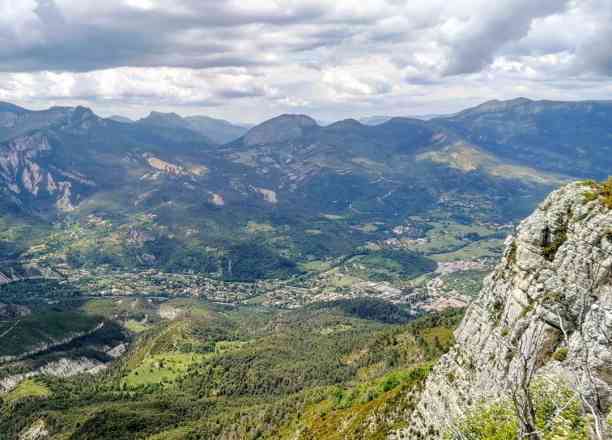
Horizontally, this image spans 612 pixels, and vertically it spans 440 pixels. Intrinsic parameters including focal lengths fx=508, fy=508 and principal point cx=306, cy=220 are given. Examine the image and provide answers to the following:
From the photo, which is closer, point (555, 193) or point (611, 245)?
point (611, 245)

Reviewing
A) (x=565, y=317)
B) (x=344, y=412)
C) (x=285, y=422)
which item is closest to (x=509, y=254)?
(x=565, y=317)

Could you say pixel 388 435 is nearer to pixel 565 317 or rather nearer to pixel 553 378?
pixel 565 317

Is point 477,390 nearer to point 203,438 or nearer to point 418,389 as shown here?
point 418,389

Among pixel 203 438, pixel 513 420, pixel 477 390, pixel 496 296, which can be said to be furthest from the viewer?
pixel 203 438

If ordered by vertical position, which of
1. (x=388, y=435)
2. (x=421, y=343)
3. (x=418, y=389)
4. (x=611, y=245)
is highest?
(x=611, y=245)

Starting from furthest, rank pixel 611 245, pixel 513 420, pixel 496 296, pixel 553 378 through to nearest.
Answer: pixel 496 296 → pixel 611 245 → pixel 553 378 → pixel 513 420

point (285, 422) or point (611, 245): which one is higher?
point (611, 245)
